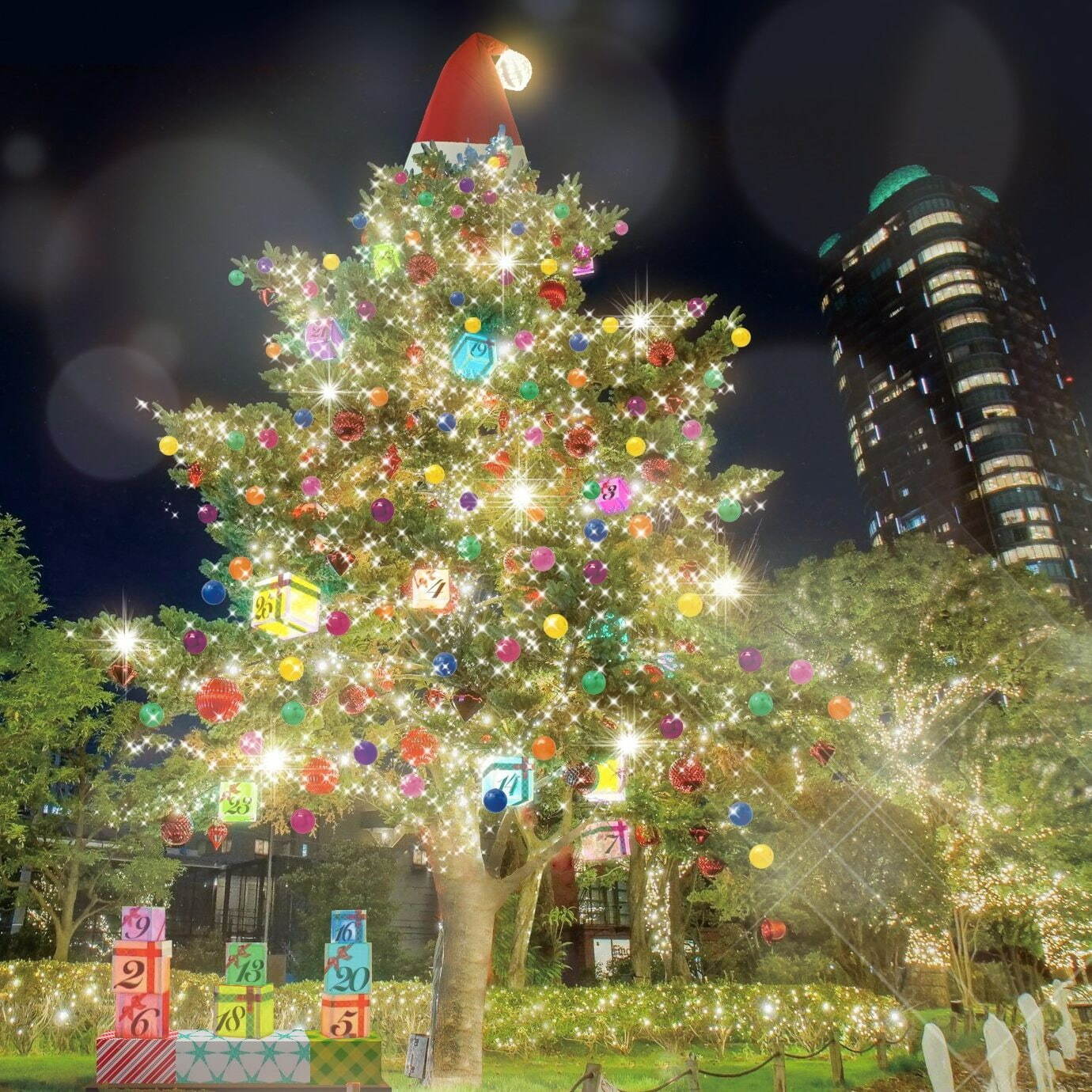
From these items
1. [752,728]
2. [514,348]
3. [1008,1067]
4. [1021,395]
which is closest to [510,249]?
[514,348]

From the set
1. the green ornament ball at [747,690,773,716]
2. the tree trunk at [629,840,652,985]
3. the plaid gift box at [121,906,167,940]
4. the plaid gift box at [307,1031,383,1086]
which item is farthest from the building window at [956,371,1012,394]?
the plaid gift box at [121,906,167,940]

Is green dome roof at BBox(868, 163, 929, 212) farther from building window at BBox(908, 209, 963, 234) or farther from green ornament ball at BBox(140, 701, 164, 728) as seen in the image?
green ornament ball at BBox(140, 701, 164, 728)

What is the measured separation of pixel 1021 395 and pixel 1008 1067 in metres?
105

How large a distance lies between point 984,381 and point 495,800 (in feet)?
344

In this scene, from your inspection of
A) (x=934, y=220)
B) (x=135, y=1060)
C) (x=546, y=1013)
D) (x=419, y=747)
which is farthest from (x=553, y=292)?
(x=934, y=220)

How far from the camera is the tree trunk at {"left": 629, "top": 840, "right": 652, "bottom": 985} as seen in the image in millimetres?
23469

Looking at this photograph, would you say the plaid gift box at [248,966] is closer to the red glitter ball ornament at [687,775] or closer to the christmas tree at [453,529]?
the christmas tree at [453,529]

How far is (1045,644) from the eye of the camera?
19.9 metres

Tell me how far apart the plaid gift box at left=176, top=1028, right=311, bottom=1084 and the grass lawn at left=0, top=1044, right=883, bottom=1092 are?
2344 millimetres

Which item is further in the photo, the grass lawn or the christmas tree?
the grass lawn

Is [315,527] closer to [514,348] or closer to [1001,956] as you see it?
[514,348]

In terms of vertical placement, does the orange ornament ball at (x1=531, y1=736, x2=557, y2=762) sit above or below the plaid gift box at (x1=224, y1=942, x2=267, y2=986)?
above

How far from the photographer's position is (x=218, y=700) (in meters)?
8.88

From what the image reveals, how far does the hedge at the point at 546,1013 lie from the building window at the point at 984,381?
9477 cm
